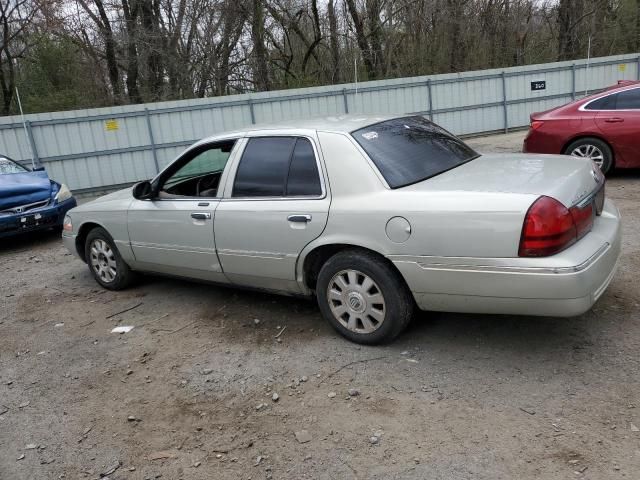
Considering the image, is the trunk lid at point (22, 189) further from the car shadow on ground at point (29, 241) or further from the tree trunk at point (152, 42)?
the tree trunk at point (152, 42)

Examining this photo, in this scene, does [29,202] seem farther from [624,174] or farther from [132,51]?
[132,51]

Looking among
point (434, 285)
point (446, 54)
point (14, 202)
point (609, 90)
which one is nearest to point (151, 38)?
point (446, 54)

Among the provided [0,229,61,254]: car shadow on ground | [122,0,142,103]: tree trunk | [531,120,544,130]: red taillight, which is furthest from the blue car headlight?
[122,0,142,103]: tree trunk

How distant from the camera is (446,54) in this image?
21188 mm

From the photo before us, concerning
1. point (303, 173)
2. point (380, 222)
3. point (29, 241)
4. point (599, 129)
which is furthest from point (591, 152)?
point (29, 241)

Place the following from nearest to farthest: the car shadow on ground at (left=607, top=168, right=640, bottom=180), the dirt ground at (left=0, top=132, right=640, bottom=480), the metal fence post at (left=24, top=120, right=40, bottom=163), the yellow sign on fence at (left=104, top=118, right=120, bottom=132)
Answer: the dirt ground at (left=0, top=132, right=640, bottom=480) → the car shadow on ground at (left=607, top=168, right=640, bottom=180) → the metal fence post at (left=24, top=120, right=40, bottom=163) → the yellow sign on fence at (left=104, top=118, right=120, bottom=132)

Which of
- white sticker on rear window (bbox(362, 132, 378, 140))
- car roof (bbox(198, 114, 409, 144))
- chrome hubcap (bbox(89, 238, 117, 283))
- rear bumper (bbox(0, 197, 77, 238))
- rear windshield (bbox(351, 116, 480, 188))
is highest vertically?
car roof (bbox(198, 114, 409, 144))

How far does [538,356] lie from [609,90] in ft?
20.5

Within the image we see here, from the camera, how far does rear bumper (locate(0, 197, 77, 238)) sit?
7859 millimetres

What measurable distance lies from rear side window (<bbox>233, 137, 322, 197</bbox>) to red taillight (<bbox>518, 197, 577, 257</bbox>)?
1431 mm

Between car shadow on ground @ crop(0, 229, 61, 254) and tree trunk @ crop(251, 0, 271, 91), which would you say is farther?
tree trunk @ crop(251, 0, 271, 91)

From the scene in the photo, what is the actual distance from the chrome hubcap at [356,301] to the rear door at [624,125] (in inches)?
233

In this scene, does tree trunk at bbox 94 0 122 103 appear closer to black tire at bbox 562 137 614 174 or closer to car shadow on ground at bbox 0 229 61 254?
car shadow on ground at bbox 0 229 61 254

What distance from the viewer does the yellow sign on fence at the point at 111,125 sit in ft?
41.3
